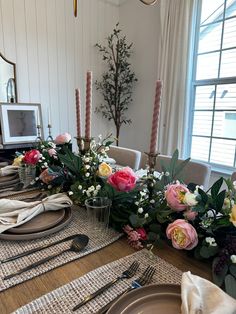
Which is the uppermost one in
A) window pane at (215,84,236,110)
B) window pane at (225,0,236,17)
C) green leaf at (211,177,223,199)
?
window pane at (225,0,236,17)

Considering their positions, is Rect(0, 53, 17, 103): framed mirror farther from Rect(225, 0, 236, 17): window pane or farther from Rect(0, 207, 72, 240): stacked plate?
Rect(225, 0, 236, 17): window pane

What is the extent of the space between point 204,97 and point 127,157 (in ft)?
4.46

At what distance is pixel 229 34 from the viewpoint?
2383mm

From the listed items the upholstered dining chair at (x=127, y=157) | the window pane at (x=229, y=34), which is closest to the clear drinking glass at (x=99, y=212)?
the upholstered dining chair at (x=127, y=157)

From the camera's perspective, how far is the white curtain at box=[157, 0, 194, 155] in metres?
2.57

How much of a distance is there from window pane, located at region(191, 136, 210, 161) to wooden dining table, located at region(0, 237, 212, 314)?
2.25 meters

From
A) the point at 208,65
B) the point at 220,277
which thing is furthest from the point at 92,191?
the point at 208,65

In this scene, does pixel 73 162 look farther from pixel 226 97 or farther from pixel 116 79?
pixel 116 79

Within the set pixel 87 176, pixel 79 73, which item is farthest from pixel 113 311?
pixel 79 73

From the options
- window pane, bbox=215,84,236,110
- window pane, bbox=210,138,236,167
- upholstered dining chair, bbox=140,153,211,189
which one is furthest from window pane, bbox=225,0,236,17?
upholstered dining chair, bbox=140,153,211,189

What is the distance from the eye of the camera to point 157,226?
726mm

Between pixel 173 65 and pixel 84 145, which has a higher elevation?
pixel 173 65

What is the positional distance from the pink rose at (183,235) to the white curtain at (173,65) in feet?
7.36

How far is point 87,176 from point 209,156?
2.15m
